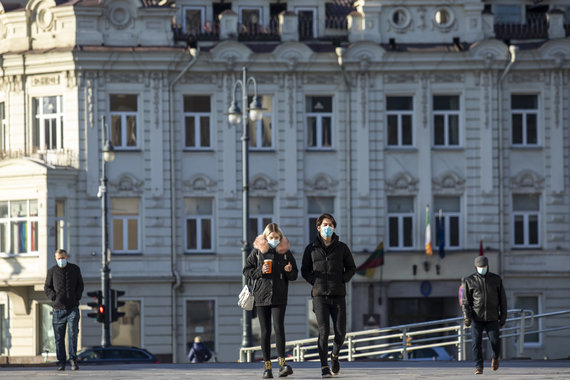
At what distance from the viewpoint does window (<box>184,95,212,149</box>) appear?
1937 inches

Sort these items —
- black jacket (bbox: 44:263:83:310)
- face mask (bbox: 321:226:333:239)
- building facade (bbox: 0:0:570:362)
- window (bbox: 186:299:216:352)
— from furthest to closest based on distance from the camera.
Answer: window (bbox: 186:299:216:352) < building facade (bbox: 0:0:570:362) < black jacket (bbox: 44:263:83:310) < face mask (bbox: 321:226:333:239)

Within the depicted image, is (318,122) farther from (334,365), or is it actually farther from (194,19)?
(334,365)

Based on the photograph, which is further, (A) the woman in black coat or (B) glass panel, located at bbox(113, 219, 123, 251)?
(B) glass panel, located at bbox(113, 219, 123, 251)

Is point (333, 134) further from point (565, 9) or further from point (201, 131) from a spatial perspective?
point (565, 9)

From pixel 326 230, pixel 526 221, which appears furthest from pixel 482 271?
pixel 526 221

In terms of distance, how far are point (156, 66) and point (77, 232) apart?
5.82 metres

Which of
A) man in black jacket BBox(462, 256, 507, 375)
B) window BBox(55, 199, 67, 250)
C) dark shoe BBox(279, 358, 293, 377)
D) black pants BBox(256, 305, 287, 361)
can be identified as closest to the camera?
black pants BBox(256, 305, 287, 361)

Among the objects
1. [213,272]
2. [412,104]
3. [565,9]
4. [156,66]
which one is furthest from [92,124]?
[565,9]

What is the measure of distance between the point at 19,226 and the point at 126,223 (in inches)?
133

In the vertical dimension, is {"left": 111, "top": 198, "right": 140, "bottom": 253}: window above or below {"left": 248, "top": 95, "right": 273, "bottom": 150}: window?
below

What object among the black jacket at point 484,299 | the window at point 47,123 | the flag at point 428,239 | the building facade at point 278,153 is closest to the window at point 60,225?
the building facade at point 278,153

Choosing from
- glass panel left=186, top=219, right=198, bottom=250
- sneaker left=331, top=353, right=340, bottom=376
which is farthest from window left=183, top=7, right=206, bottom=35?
sneaker left=331, top=353, right=340, bottom=376

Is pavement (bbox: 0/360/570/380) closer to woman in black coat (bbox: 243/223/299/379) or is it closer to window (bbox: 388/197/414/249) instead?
woman in black coat (bbox: 243/223/299/379)

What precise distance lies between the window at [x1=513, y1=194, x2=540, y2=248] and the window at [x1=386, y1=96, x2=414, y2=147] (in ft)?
13.6
